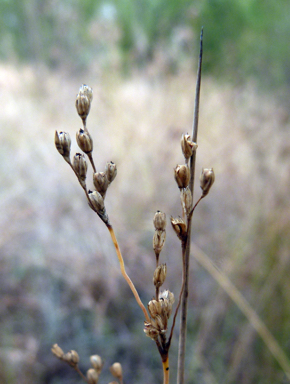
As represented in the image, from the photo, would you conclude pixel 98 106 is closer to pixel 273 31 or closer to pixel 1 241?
pixel 1 241

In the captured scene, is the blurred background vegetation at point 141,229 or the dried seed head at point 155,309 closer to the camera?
the dried seed head at point 155,309

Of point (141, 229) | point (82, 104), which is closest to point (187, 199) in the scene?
point (82, 104)

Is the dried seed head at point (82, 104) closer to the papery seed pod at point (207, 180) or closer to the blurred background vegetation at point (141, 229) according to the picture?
the papery seed pod at point (207, 180)

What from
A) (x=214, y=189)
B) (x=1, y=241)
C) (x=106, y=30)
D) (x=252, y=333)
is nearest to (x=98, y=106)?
(x=106, y=30)

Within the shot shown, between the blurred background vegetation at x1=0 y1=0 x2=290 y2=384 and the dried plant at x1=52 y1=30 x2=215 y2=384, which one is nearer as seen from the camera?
the dried plant at x1=52 y1=30 x2=215 y2=384

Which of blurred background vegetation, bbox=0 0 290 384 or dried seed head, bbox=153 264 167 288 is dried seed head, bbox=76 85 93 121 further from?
blurred background vegetation, bbox=0 0 290 384

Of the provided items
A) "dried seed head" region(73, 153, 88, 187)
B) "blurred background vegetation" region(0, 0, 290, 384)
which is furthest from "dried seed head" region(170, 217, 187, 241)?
"blurred background vegetation" region(0, 0, 290, 384)

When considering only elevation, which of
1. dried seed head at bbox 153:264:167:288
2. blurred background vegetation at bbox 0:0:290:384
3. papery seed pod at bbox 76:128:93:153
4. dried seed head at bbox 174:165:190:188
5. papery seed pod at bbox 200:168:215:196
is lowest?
dried seed head at bbox 153:264:167:288

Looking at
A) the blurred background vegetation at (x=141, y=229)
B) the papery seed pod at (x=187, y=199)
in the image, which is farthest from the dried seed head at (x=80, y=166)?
the blurred background vegetation at (x=141, y=229)
